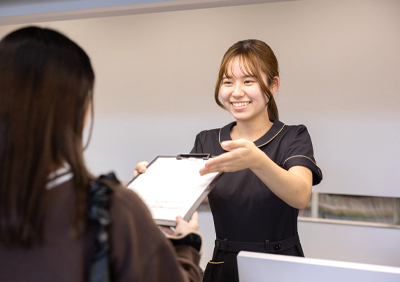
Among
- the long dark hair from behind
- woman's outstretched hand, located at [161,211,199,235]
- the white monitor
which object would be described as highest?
the long dark hair from behind

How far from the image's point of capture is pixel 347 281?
0.92m

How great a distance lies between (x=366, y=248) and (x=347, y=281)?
1.65 m

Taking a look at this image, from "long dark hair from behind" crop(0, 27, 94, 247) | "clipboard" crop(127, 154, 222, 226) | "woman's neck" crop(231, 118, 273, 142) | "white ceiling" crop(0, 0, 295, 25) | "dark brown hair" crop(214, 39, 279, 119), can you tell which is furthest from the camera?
"woman's neck" crop(231, 118, 273, 142)

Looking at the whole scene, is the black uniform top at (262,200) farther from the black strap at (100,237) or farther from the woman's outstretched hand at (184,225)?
the black strap at (100,237)

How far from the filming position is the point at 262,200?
4.58 feet

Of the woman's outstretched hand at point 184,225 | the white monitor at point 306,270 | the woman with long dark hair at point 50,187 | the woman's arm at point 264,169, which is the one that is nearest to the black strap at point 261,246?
the woman's arm at point 264,169

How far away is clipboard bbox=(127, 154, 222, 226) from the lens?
1008 millimetres

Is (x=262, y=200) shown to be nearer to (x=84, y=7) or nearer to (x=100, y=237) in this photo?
(x=100, y=237)

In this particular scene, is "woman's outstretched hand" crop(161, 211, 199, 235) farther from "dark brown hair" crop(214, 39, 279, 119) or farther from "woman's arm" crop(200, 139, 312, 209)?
"dark brown hair" crop(214, 39, 279, 119)

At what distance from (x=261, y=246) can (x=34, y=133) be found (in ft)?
3.37

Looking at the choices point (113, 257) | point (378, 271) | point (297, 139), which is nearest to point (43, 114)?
point (113, 257)

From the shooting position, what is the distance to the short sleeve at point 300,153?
133 centimetres

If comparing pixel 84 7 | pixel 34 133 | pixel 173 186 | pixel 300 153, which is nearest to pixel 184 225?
pixel 173 186

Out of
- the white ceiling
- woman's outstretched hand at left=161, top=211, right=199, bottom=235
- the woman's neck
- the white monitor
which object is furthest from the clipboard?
the white ceiling
